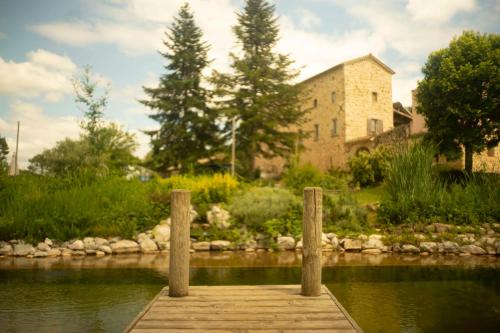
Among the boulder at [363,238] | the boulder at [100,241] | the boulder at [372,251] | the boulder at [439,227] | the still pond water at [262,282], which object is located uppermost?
the boulder at [439,227]

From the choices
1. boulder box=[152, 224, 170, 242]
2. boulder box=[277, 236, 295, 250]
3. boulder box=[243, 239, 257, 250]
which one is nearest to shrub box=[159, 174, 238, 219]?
boulder box=[152, 224, 170, 242]

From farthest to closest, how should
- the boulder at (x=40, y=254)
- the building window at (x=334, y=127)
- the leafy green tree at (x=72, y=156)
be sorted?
the building window at (x=334, y=127) < the leafy green tree at (x=72, y=156) < the boulder at (x=40, y=254)

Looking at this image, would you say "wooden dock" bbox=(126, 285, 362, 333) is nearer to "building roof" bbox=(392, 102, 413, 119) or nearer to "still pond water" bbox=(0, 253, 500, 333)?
"still pond water" bbox=(0, 253, 500, 333)

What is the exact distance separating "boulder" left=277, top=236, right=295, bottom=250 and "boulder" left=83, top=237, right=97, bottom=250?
520cm

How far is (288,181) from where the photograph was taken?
15828 millimetres

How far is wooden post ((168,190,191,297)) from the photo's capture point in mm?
4262

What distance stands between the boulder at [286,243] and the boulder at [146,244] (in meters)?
3.58

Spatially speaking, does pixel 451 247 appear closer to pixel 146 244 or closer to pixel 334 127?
pixel 146 244

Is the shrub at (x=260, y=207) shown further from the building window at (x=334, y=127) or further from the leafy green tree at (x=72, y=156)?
the building window at (x=334, y=127)

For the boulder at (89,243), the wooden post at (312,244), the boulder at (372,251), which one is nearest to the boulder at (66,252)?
the boulder at (89,243)

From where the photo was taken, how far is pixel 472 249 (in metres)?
10.4

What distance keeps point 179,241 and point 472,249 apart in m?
9.43

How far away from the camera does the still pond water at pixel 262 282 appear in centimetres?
475

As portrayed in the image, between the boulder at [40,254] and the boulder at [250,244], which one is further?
the boulder at [250,244]
